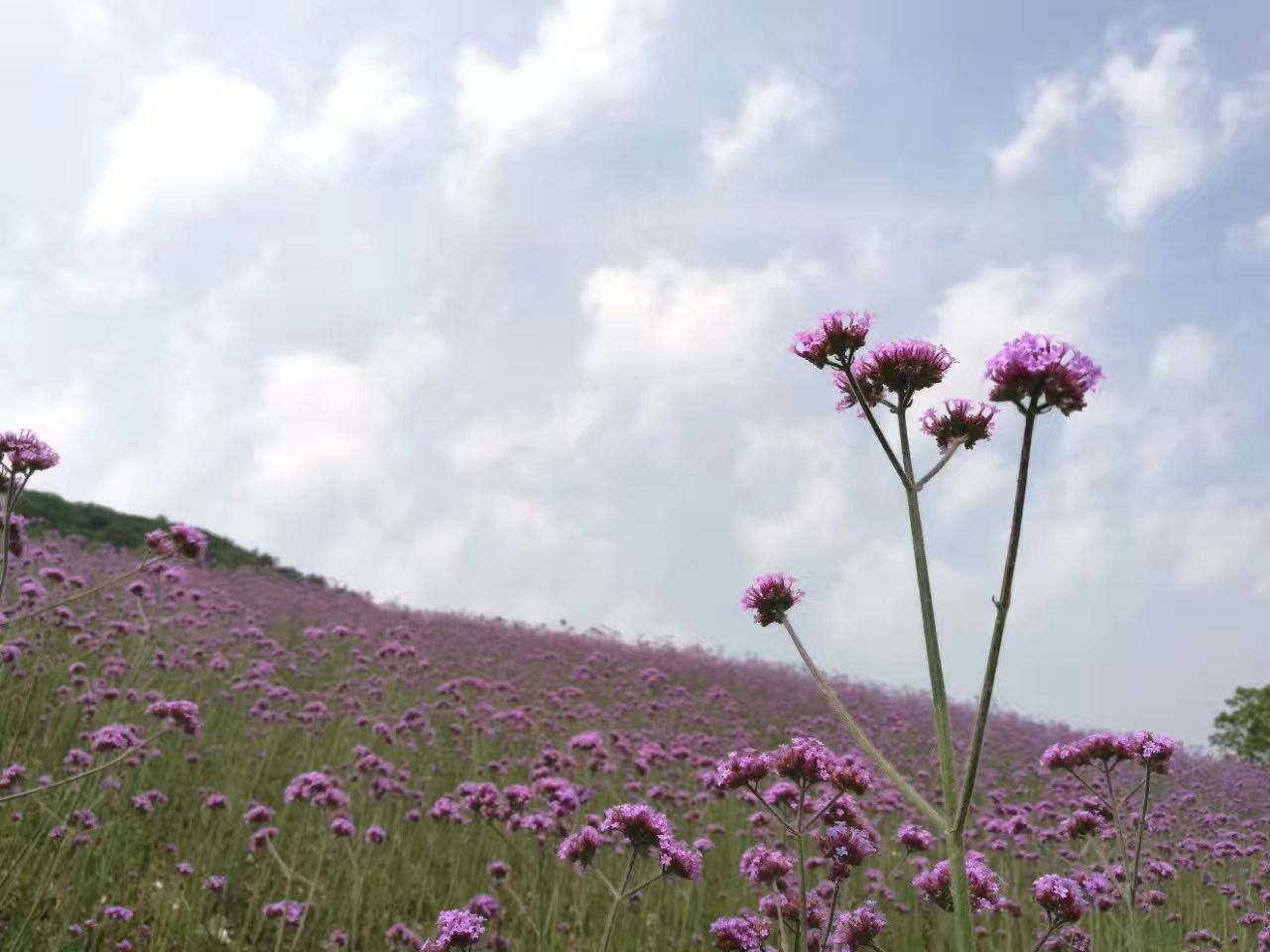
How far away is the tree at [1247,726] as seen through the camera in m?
17.0

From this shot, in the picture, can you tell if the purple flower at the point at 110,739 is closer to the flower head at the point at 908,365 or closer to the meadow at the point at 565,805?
the meadow at the point at 565,805

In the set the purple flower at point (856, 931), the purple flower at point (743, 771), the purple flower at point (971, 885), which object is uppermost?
the purple flower at point (743, 771)

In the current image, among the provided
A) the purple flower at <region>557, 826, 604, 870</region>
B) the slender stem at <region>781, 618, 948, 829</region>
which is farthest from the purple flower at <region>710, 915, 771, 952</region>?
the slender stem at <region>781, 618, 948, 829</region>

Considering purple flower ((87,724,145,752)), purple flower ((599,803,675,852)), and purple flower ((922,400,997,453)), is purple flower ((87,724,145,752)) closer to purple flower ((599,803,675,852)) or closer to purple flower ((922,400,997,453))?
purple flower ((599,803,675,852))

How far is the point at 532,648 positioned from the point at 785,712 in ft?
15.4

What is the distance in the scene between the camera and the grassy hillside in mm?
23469

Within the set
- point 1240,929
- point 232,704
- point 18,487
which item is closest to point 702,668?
point 232,704

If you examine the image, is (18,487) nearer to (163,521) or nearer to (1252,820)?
(1252,820)

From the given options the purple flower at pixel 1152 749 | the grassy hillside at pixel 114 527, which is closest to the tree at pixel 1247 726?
the purple flower at pixel 1152 749

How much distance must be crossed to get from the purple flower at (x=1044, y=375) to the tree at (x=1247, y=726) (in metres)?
18.1

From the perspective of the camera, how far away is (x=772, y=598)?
274 cm

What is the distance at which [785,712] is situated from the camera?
14766mm

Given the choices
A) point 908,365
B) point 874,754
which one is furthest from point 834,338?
point 874,754

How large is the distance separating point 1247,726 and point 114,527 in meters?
25.9
